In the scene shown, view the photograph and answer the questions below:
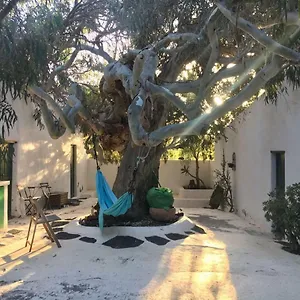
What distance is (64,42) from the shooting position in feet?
21.6

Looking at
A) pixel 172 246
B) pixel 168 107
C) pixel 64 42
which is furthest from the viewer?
pixel 168 107

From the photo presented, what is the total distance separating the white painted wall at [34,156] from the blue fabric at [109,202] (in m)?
3.34

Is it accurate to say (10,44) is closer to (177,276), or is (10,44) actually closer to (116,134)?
(177,276)

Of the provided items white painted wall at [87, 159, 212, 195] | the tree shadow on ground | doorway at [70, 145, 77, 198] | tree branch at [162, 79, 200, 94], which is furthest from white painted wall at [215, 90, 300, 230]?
doorway at [70, 145, 77, 198]

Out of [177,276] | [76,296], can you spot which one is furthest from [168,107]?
[76,296]

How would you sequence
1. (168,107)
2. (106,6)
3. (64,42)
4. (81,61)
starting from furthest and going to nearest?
1. (81,61)
2. (168,107)
3. (64,42)
4. (106,6)

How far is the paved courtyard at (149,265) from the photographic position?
12.3 feet

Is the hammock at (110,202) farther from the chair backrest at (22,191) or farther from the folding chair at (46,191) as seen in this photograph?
the folding chair at (46,191)

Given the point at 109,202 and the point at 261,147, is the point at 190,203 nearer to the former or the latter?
the point at 261,147

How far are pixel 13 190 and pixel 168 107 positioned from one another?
14.5 feet

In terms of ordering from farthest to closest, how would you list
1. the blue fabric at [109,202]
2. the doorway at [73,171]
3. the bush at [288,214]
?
the doorway at [73,171] → the blue fabric at [109,202] → the bush at [288,214]

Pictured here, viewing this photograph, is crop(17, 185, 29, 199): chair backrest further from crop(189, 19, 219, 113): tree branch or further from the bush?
the bush

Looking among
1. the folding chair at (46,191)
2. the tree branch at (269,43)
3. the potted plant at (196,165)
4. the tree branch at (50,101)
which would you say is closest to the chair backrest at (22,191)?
the folding chair at (46,191)

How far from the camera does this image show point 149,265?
4.75 m
